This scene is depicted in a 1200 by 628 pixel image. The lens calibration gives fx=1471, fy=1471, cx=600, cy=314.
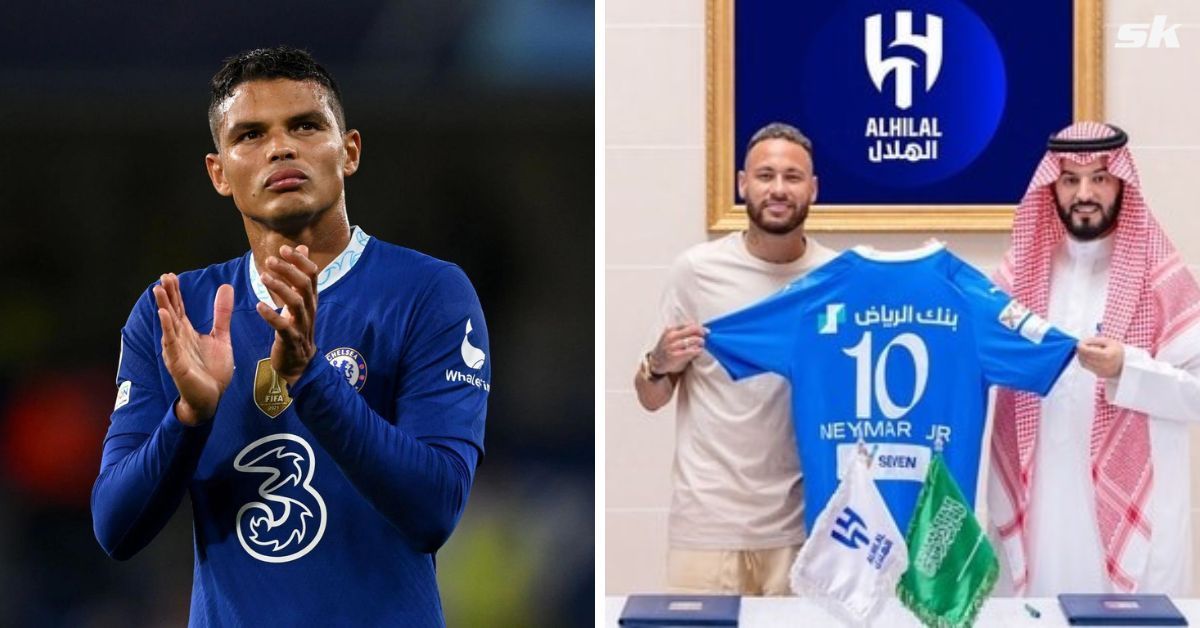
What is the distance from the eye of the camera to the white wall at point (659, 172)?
3.44m

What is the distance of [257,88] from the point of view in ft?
5.52

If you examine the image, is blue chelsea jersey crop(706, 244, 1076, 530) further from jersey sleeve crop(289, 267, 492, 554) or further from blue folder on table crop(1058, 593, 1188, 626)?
jersey sleeve crop(289, 267, 492, 554)

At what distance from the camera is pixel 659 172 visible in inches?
137

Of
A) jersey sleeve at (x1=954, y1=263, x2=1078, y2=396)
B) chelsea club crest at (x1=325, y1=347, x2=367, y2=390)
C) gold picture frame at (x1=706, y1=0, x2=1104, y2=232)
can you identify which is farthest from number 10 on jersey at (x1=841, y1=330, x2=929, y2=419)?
chelsea club crest at (x1=325, y1=347, x2=367, y2=390)

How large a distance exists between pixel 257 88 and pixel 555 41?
1.02 m

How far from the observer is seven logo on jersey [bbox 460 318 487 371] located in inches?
65.8

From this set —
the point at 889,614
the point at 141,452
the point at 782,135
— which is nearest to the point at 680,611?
the point at 889,614

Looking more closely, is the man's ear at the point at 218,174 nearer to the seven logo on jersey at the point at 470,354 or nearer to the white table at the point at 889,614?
the seven logo on jersey at the point at 470,354

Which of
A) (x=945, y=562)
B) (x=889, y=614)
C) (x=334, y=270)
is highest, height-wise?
(x=334, y=270)

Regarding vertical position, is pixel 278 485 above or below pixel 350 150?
below

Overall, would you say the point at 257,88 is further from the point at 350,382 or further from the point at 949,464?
the point at 949,464

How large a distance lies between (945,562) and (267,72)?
1.27 meters

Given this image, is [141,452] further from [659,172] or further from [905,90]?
[905,90]

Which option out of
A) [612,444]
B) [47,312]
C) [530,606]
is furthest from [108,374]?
[612,444]
